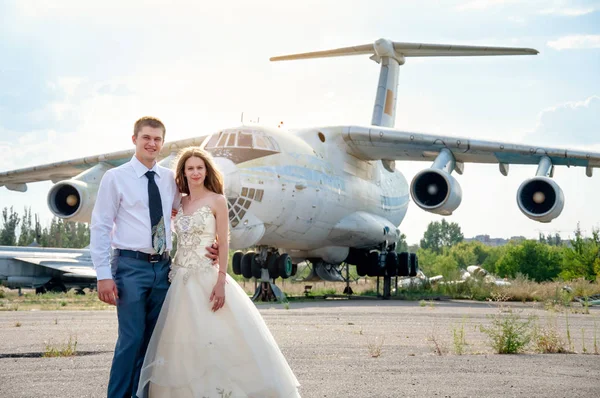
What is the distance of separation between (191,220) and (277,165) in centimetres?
1072

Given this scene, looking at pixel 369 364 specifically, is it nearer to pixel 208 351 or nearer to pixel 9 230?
pixel 208 351

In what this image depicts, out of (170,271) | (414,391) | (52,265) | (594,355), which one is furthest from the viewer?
(52,265)

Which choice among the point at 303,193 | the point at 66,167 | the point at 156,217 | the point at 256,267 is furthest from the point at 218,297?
the point at 66,167

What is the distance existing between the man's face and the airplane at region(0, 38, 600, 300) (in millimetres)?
9367

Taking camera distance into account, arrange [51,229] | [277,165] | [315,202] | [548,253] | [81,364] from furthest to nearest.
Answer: [51,229] < [548,253] < [315,202] < [277,165] < [81,364]

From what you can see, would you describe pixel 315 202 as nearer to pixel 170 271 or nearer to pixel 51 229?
pixel 170 271

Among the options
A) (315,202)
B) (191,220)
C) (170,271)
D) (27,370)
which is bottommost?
(27,370)

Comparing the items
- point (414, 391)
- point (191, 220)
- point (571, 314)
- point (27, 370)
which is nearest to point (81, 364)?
point (27, 370)

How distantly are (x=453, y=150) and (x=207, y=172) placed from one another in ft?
45.0

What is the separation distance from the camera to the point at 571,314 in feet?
41.6

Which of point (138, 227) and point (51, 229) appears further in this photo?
point (51, 229)

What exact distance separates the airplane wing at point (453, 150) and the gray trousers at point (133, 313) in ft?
44.8

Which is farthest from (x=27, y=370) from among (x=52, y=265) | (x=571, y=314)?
(x=52, y=265)

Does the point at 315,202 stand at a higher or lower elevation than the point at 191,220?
higher
